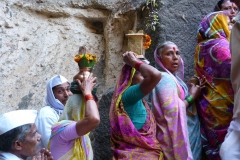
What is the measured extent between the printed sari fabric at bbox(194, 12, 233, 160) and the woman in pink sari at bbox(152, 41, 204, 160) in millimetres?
84

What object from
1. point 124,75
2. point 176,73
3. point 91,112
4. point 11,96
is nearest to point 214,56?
point 176,73

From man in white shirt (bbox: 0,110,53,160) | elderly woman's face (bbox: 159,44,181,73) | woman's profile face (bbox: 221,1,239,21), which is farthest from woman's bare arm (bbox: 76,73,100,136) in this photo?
woman's profile face (bbox: 221,1,239,21)

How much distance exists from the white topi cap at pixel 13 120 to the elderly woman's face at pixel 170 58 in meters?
1.58

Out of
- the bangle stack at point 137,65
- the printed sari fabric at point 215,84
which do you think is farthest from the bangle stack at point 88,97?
the printed sari fabric at point 215,84

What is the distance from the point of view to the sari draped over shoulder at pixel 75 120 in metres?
3.26

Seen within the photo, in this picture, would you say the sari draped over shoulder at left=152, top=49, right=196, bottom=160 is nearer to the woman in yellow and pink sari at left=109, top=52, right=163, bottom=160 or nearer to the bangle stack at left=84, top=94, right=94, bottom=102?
the woman in yellow and pink sari at left=109, top=52, right=163, bottom=160

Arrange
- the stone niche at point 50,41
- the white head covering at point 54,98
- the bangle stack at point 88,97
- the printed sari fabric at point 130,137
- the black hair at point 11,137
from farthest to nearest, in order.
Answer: the stone niche at point 50,41, the white head covering at point 54,98, the printed sari fabric at point 130,137, the bangle stack at point 88,97, the black hair at point 11,137

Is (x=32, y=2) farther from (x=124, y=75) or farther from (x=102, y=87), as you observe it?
(x=124, y=75)

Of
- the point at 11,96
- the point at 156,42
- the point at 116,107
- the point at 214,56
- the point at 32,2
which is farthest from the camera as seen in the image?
the point at 32,2

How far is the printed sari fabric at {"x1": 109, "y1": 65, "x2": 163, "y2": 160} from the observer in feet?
11.3

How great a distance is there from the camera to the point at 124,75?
12.3 feet

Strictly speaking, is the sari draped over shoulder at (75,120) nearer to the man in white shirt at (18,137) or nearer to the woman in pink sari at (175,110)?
the man in white shirt at (18,137)

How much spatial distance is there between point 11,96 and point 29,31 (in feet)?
3.02

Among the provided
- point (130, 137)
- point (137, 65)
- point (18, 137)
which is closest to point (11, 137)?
point (18, 137)
